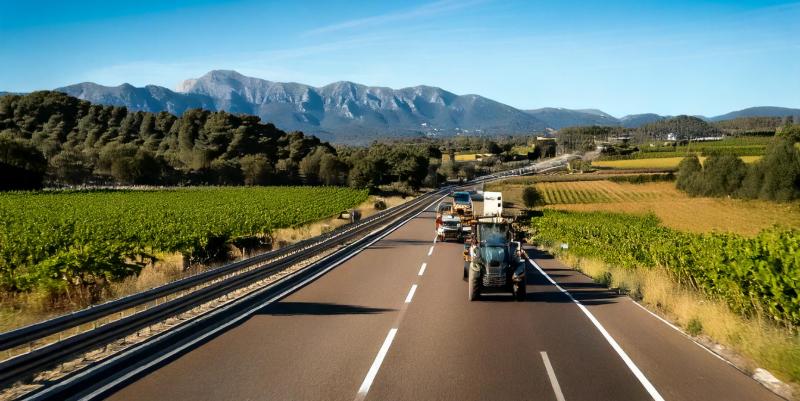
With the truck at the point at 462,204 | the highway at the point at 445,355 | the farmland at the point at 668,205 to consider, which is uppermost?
the highway at the point at 445,355

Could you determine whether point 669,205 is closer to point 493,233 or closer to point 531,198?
point 531,198

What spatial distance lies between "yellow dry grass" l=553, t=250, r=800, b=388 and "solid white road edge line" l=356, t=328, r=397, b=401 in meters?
5.38

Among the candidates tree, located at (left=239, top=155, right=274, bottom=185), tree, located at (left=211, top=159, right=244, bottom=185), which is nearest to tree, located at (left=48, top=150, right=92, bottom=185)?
tree, located at (left=211, top=159, right=244, bottom=185)

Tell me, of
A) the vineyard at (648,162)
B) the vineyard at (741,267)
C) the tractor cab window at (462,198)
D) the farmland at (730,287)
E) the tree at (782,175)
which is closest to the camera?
the farmland at (730,287)

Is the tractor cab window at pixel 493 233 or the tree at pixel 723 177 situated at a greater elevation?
the tractor cab window at pixel 493 233

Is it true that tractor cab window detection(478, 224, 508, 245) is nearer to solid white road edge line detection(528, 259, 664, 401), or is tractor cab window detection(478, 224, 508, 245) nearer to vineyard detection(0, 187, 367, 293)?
solid white road edge line detection(528, 259, 664, 401)

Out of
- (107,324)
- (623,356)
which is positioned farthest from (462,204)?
(107,324)

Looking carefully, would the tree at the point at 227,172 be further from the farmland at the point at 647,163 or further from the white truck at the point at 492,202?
the white truck at the point at 492,202

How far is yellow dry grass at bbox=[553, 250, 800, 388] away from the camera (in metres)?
8.62

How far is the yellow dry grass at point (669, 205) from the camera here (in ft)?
172

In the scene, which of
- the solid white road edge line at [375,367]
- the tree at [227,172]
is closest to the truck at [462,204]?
the solid white road edge line at [375,367]

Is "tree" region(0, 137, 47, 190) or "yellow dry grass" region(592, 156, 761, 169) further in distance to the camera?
"yellow dry grass" region(592, 156, 761, 169)

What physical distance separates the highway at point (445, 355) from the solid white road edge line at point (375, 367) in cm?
3

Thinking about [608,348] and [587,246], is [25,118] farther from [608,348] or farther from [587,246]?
[608,348]
